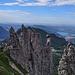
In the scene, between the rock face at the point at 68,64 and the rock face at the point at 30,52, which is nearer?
the rock face at the point at 30,52

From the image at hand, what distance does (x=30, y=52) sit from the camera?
126 metres

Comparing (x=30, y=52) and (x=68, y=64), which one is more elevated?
(x=30, y=52)

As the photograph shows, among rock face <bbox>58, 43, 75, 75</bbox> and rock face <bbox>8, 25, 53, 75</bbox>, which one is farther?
rock face <bbox>58, 43, 75, 75</bbox>

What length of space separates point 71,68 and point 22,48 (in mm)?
28654

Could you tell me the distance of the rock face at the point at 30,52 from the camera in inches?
4444

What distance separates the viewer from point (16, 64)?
346ft

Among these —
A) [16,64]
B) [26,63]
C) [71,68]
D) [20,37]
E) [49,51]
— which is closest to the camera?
[16,64]

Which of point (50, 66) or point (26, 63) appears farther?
point (50, 66)

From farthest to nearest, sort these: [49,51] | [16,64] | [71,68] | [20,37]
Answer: [49,51] < [71,68] < [20,37] < [16,64]

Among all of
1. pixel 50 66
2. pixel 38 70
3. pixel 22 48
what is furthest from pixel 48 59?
pixel 22 48

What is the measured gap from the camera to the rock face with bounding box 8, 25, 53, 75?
11288cm

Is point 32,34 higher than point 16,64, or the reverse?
point 32,34

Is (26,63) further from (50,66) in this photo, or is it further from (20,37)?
(50,66)

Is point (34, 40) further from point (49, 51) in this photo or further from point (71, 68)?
point (71, 68)
